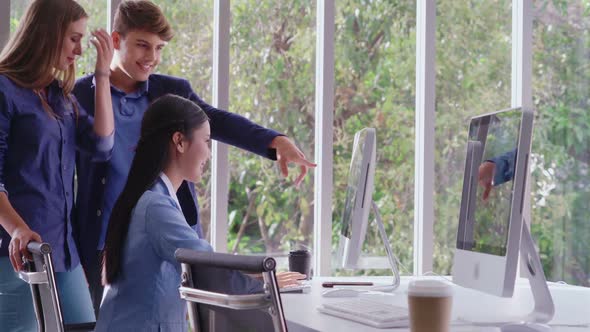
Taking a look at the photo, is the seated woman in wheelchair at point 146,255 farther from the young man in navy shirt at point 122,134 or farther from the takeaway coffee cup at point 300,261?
the takeaway coffee cup at point 300,261

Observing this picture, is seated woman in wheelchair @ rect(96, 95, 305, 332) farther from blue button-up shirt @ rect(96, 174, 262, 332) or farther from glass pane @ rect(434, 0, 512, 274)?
glass pane @ rect(434, 0, 512, 274)

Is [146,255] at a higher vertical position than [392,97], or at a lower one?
lower

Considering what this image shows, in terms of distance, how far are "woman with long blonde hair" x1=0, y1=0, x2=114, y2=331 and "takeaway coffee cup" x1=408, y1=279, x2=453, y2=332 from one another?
1348mm

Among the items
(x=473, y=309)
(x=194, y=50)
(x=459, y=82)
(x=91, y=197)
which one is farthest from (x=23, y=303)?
(x=459, y=82)

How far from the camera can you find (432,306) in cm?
132

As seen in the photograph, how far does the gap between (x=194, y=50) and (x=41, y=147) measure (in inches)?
51.0

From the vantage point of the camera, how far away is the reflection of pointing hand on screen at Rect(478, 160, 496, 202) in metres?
1.85

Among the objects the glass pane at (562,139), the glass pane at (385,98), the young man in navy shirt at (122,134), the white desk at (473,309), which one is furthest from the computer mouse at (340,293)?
the glass pane at (562,139)

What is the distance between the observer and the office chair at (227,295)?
1.37 metres

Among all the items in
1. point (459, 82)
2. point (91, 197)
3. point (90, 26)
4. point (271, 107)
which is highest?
point (90, 26)

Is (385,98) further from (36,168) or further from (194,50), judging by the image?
(36,168)

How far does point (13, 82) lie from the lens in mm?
2436

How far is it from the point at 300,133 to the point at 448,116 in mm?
744

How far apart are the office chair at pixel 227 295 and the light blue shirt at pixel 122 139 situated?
4.18 feet
